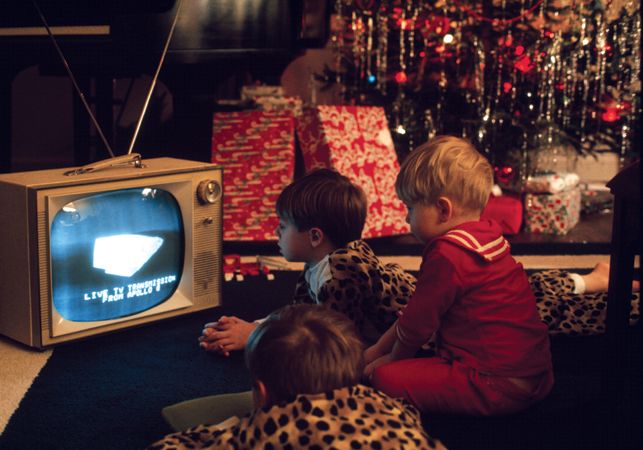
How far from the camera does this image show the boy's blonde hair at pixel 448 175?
4.84 feet

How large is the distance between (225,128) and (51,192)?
1119 millimetres

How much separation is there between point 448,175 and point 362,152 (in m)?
1.43

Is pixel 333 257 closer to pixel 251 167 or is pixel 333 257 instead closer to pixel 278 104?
pixel 251 167

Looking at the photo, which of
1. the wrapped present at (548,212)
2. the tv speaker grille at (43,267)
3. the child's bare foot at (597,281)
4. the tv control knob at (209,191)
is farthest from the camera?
the wrapped present at (548,212)

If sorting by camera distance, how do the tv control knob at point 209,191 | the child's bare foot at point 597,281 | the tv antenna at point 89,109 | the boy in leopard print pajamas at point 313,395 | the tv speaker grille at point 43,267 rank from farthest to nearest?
the child's bare foot at point 597,281 → the tv control knob at point 209,191 → the tv antenna at point 89,109 → the tv speaker grille at point 43,267 → the boy in leopard print pajamas at point 313,395

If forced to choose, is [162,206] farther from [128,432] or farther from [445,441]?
[445,441]

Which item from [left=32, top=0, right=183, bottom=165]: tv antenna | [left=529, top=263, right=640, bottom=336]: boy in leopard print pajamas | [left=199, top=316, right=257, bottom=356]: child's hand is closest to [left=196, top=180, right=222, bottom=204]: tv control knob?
[left=32, top=0, right=183, bottom=165]: tv antenna

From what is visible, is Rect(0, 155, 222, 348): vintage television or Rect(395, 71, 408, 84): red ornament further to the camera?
Rect(395, 71, 408, 84): red ornament

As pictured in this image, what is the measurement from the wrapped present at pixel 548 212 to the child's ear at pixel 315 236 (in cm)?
155

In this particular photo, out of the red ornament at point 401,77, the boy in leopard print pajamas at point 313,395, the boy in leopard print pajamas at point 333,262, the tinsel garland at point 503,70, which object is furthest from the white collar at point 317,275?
the red ornament at point 401,77

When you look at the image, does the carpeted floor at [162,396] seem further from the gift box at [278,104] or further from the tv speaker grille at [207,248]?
the gift box at [278,104]

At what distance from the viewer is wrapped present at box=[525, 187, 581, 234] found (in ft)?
10.1

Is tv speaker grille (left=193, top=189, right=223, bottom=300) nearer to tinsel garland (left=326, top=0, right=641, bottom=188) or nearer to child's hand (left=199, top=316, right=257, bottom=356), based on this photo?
child's hand (left=199, top=316, right=257, bottom=356)

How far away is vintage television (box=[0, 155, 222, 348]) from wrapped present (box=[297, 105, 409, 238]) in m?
0.86
